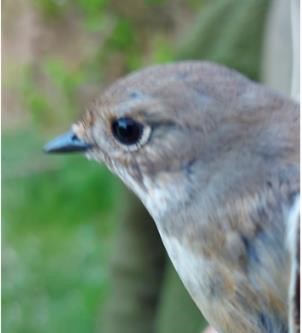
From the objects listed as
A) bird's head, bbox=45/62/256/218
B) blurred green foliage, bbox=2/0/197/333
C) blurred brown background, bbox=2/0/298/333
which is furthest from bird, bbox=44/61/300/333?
blurred green foliage, bbox=2/0/197/333

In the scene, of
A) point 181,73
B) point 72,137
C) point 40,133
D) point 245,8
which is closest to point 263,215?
point 181,73

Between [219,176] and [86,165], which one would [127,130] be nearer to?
[219,176]

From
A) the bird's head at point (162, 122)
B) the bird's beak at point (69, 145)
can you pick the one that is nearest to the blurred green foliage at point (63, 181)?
the bird's beak at point (69, 145)

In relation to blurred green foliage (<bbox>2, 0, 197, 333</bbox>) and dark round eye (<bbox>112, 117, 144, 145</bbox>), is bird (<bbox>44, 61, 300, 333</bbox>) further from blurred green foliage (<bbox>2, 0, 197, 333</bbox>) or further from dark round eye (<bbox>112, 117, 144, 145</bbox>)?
blurred green foliage (<bbox>2, 0, 197, 333</bbox>)

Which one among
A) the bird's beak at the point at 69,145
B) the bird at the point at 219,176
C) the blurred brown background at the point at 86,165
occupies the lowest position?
the bird at the point at 219,176

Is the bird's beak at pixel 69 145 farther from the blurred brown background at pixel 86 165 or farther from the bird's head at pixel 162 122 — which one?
the blurred brown background at pixel 86 165

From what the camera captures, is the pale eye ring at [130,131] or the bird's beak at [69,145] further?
the bird's beak at [69,145]

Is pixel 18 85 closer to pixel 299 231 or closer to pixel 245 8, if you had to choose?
pixel 245 8

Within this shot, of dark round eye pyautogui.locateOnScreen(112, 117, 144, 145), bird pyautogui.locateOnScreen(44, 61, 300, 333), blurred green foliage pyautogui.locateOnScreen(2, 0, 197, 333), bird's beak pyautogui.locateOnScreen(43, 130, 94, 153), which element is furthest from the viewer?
blurred green foliage pyautogui.locateOnScreen(2, 0, 197, 333)

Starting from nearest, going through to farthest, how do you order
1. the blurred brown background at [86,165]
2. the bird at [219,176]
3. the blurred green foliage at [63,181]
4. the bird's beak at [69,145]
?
the bird at [219,176]
the bird's beak at [69,145]
the blurred brown background at [86,165]
the blurred green foliage at [63,181]
